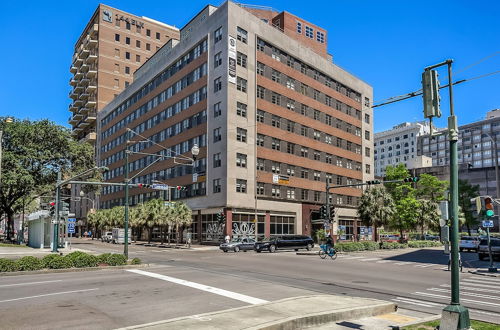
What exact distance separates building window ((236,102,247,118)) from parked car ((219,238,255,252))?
17887 mm

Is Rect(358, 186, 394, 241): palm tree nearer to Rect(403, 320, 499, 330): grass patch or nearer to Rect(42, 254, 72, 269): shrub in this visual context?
Rect(42, 254, 72, 269): shrub

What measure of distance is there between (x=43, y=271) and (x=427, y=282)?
60.1ft

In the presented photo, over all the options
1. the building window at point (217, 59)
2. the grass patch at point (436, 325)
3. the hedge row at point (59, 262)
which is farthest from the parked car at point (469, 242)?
the grass patch at point (436, 325)

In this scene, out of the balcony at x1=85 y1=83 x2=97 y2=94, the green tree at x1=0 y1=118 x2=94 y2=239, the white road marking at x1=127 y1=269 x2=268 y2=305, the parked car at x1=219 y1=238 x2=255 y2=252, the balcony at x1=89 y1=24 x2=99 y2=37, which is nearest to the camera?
the white road marking at x1=127 y1=269 x2=268 y2=305

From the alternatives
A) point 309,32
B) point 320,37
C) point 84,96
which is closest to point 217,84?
point 309,32

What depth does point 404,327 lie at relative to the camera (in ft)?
32.9

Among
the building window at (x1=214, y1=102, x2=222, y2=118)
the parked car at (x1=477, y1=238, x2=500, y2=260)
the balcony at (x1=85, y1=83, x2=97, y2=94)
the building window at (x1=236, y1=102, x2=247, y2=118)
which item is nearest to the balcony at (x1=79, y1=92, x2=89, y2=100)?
the balcony at (x1=85, y1=83, x2=97, y2=94)

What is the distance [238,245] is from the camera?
155 ft

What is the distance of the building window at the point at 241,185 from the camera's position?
57500mm

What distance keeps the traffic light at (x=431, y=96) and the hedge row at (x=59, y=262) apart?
19642mm

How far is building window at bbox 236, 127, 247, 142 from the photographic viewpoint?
58.1 meters

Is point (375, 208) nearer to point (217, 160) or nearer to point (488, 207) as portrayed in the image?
point (217, 160)

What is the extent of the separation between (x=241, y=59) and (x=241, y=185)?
16695mm

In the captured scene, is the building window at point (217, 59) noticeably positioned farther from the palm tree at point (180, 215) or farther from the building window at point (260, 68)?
the palm tree at point (180, 215)
